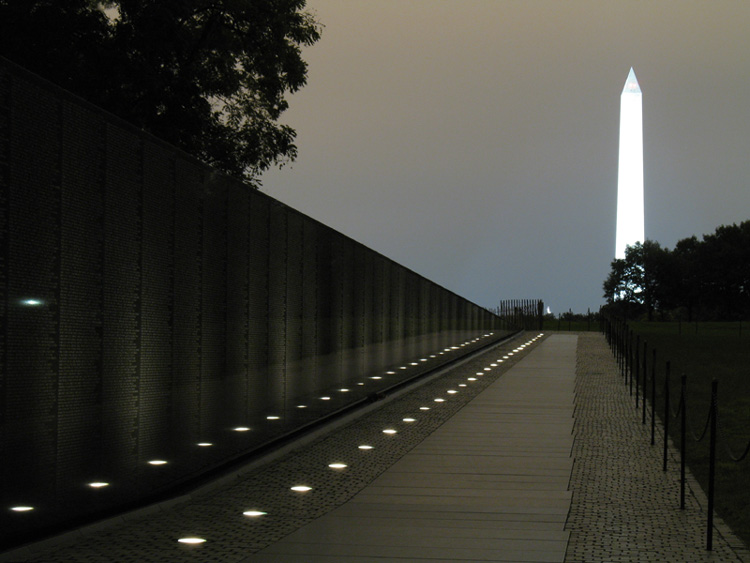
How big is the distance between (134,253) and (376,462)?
364cm

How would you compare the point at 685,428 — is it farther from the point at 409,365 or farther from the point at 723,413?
the point at 409,365

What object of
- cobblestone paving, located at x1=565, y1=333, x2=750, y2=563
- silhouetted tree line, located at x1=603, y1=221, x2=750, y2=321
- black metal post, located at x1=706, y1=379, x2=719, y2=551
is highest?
silhouetted tree line, located at x1=603, y1=221, x2=750, y2=321

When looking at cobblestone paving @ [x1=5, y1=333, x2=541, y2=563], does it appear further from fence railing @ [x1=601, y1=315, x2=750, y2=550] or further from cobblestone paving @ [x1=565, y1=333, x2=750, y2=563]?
fence railing @ [x1=601, y1=315, x2=750, y2=550]

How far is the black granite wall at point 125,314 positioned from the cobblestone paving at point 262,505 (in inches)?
13.8

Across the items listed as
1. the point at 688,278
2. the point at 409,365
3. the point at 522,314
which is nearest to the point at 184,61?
the point at 409,365

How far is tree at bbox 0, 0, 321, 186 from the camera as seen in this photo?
18141 millimetres

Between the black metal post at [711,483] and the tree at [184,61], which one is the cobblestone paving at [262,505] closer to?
the black metal post at [711,483]

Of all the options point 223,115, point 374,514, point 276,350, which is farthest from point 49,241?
point 223,115

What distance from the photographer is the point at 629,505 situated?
8.32 m

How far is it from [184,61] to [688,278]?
294 feet

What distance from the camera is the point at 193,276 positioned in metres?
9.34

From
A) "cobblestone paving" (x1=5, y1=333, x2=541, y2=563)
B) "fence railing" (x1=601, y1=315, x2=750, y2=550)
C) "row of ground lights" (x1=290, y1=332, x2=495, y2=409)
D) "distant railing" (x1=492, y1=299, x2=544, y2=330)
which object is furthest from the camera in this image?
"distant railing" (x1=492, y1=299, x2=544, y2=330)

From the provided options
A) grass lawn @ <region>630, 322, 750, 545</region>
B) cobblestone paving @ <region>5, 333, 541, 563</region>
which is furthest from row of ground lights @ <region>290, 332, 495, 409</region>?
grass lawn @ <region>630, 322, 750, 545</region>

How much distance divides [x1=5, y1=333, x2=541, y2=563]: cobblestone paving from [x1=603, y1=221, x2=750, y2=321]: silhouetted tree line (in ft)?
285
